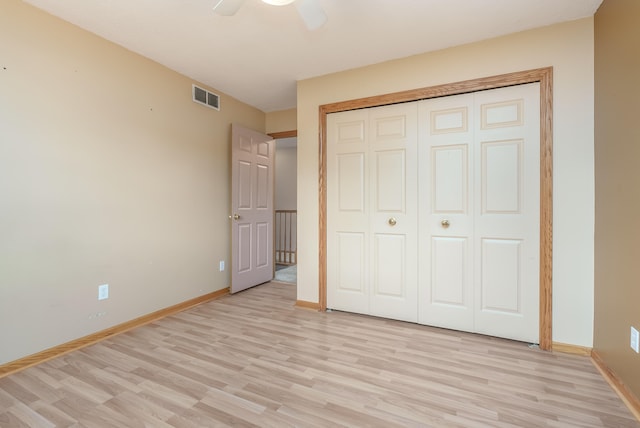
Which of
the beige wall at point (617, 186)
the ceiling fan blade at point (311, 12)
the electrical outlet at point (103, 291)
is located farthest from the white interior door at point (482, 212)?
the electrical outlet at point (103, 291)

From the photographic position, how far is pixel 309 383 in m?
1.77

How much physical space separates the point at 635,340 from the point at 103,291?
3.50 meters

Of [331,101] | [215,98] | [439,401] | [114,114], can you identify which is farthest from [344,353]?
[215,98]

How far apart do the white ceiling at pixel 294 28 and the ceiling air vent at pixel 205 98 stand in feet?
0.99

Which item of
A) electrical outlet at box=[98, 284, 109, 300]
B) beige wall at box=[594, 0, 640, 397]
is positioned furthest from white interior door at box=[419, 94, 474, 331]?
electrical outlet at box=[98, 284, 109, 300]

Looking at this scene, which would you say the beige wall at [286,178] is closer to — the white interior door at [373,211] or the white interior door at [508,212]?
the white interior door at [373,211]

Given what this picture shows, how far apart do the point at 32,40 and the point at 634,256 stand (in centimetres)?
386

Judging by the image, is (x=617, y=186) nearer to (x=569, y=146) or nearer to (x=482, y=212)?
(x=569, y=146)

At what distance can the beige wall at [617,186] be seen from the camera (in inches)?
61.9

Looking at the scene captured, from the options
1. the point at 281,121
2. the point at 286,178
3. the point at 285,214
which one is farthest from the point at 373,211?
the point at 286,178

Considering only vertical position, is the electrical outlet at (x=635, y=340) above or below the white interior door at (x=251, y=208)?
below

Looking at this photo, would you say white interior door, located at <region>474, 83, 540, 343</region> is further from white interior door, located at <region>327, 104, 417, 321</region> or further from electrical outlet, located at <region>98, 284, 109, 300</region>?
electrical outlet, located at <region>98, 284, 109, 300</region>

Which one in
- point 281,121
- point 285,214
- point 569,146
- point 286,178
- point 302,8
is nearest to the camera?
point 302,8

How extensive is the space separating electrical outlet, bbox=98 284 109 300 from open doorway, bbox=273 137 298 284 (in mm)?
2356
